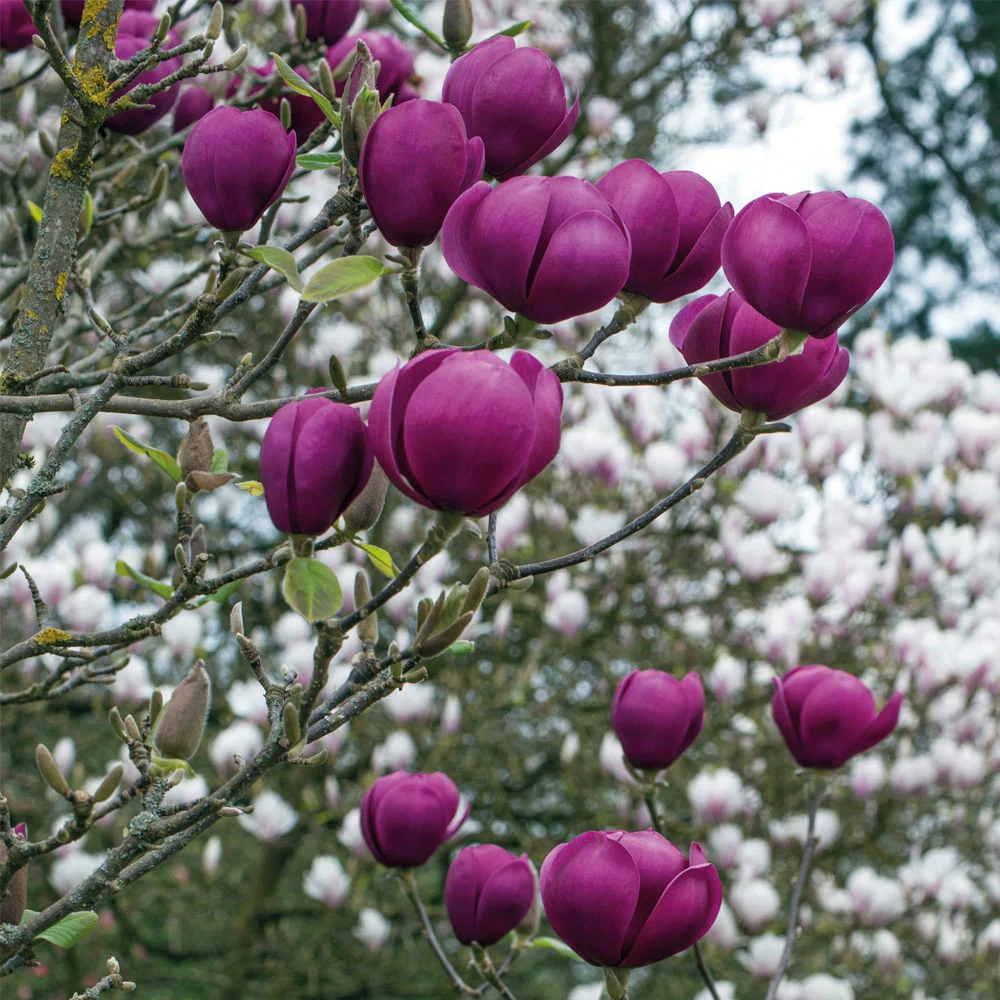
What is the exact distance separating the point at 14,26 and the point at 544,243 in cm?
90

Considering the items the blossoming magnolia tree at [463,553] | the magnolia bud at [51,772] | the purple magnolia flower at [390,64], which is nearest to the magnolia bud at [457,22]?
the blossoming magnolia tree at [463,553]

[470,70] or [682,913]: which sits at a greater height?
[470,70]

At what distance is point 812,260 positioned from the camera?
0.70m

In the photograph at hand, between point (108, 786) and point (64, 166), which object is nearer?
point (108, 786)

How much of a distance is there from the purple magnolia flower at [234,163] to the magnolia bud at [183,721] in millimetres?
335

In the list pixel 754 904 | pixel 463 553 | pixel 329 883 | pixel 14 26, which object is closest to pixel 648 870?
pixel 14 26

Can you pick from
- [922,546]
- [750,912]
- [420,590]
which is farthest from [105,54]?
[922,546]

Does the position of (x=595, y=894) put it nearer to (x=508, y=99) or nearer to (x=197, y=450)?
(x=197, y=450)

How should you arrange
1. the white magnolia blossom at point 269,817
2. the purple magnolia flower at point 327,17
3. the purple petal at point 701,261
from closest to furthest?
the purple petal at point 701,261 → the purple magnolia flower at point 327,17 → the white magnolia blossom at point 269,817

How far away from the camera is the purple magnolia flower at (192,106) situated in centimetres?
128

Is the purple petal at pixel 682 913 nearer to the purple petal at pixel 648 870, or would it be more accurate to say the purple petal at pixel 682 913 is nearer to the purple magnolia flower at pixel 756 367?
the purple petal at pixel 648 870

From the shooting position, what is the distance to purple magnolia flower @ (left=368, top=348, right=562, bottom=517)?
0.56 m

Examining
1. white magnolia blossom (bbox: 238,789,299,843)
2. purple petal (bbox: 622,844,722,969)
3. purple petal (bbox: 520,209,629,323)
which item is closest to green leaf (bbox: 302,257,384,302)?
purple petal (bbox: 520,209,629,323)

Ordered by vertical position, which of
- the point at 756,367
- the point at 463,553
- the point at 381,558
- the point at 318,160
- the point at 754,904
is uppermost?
the point at 318,160
